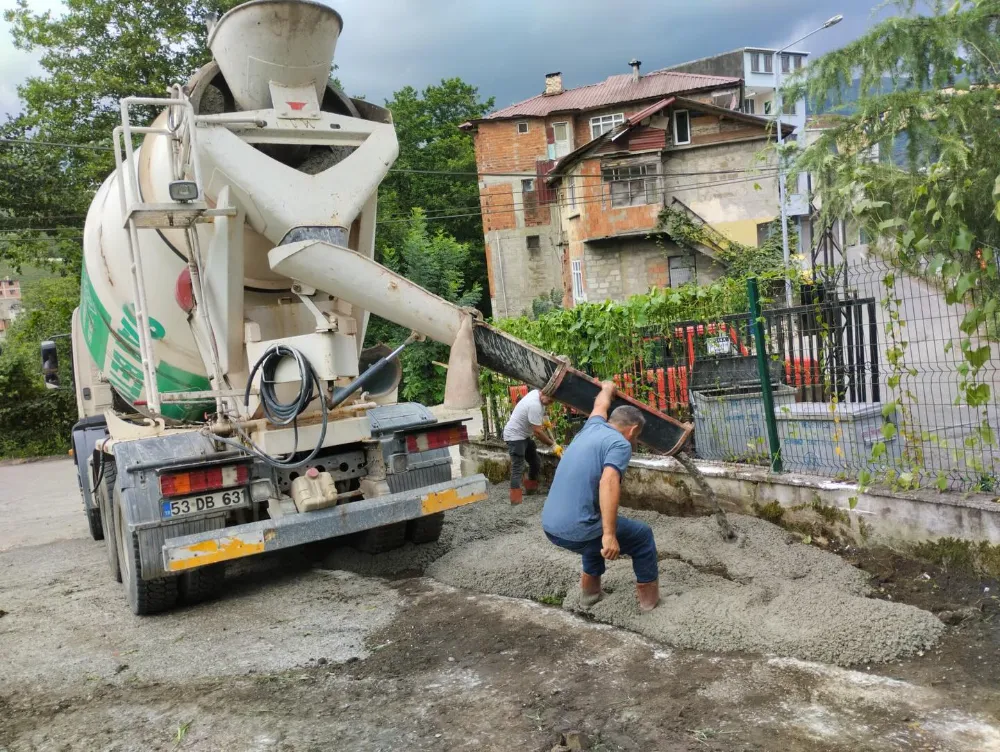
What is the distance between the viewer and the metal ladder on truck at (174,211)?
4.83 meters

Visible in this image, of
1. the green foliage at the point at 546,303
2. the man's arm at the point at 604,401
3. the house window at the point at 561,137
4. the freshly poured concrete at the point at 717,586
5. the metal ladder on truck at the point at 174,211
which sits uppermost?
the house window at the point at 561,137

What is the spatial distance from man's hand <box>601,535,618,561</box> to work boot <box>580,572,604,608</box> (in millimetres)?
519

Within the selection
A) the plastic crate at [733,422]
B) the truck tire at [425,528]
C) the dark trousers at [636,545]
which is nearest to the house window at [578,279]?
the plastic crate at [733,422]

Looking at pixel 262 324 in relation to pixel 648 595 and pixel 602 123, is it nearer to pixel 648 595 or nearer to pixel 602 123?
pixel 648 595

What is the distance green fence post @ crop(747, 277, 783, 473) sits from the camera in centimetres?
594

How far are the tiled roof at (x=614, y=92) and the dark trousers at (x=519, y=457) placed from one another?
111 ft

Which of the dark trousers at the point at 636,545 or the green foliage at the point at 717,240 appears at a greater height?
the green foliage at the point at 717,240

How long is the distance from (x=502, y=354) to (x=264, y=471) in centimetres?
190

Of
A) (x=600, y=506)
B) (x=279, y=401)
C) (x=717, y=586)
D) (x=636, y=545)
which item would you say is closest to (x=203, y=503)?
(x=279, y=401)

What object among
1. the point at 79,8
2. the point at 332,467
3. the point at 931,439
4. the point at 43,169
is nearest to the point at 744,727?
the point at 931,439

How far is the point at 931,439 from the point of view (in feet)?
16.0

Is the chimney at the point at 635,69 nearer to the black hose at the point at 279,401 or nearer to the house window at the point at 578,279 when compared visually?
the house window at the point at 578,279

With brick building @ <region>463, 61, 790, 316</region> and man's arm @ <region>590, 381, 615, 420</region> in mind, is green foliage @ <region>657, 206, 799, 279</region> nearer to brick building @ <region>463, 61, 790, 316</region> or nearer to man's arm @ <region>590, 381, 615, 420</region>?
brick building @ <region>463, 61, 790, 316</region>

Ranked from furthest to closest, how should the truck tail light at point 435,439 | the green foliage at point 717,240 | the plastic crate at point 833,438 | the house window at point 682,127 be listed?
the house window at point 682,127 → the green foliage at point 717,240 → the truck tail light at point 435,439 → the plastic crate at point 833,438
